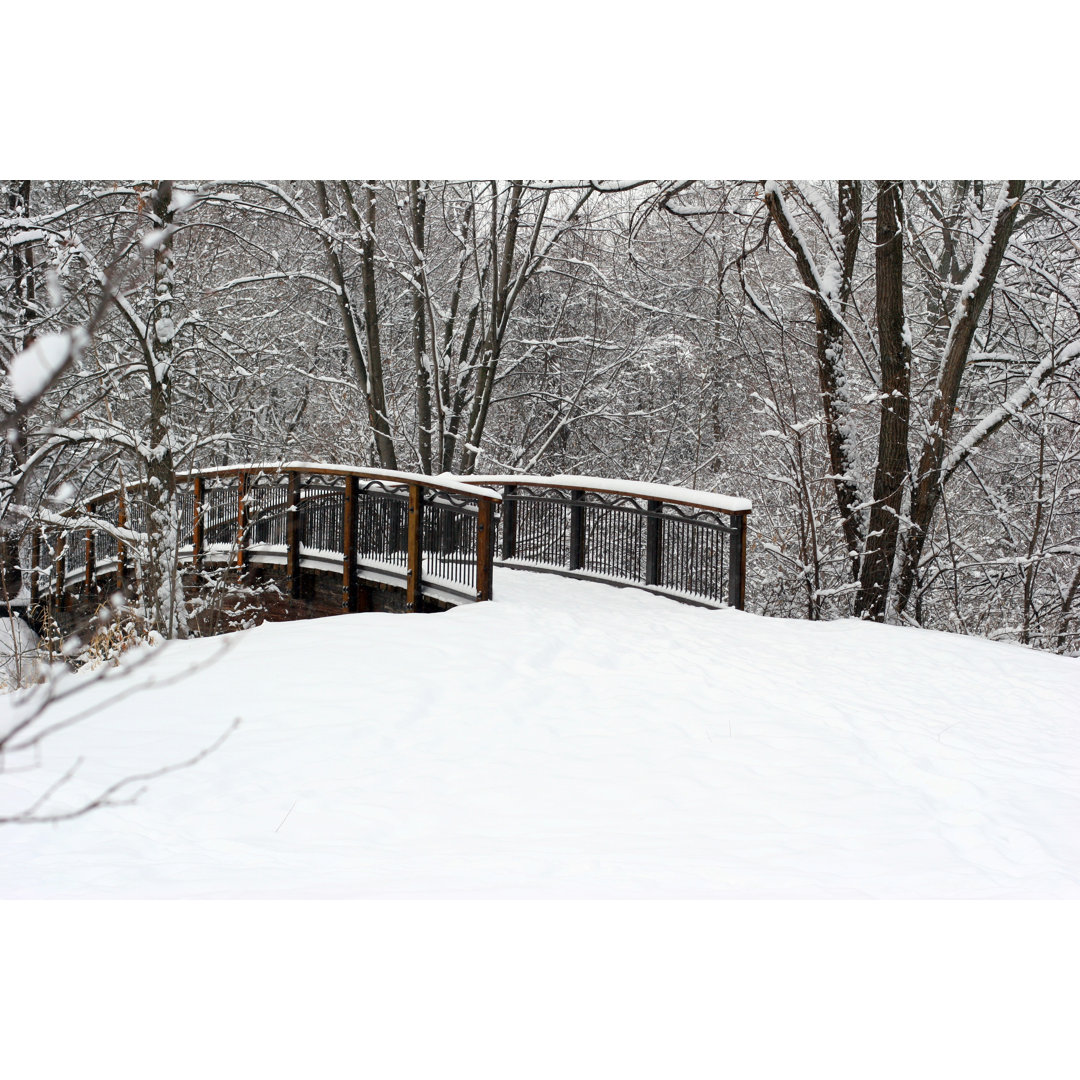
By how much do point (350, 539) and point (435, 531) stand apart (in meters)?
1.13

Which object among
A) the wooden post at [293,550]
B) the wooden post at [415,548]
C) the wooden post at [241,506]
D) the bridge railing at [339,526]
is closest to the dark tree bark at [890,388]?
the bridge railing at [339,526]

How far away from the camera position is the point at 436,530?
9633 mm

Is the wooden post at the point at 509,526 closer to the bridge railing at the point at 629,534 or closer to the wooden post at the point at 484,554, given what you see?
the bridge railing at the point at 629,534

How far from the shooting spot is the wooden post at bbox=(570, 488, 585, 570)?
10.6 meters

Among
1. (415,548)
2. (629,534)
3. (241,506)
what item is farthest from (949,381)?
(241,506)

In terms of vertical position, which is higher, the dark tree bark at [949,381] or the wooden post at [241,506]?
the dark tree bark at [949,381]

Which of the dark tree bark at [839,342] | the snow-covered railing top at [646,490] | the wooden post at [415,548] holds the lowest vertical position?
the wooden post at [415,548]

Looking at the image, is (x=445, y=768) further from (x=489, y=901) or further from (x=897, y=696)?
(x=897, y=696)

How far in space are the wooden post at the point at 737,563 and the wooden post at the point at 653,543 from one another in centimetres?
91

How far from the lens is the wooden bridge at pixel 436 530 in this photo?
9211 millimetres

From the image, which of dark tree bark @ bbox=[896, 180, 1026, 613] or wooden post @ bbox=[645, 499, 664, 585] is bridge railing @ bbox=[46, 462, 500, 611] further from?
dark tree bark @ bbox=[896, 180, 1026, 613]

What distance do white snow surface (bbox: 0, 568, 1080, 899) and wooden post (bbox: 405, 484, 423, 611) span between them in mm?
2040

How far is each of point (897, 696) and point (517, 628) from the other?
280 centimetres

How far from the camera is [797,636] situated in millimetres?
7988
